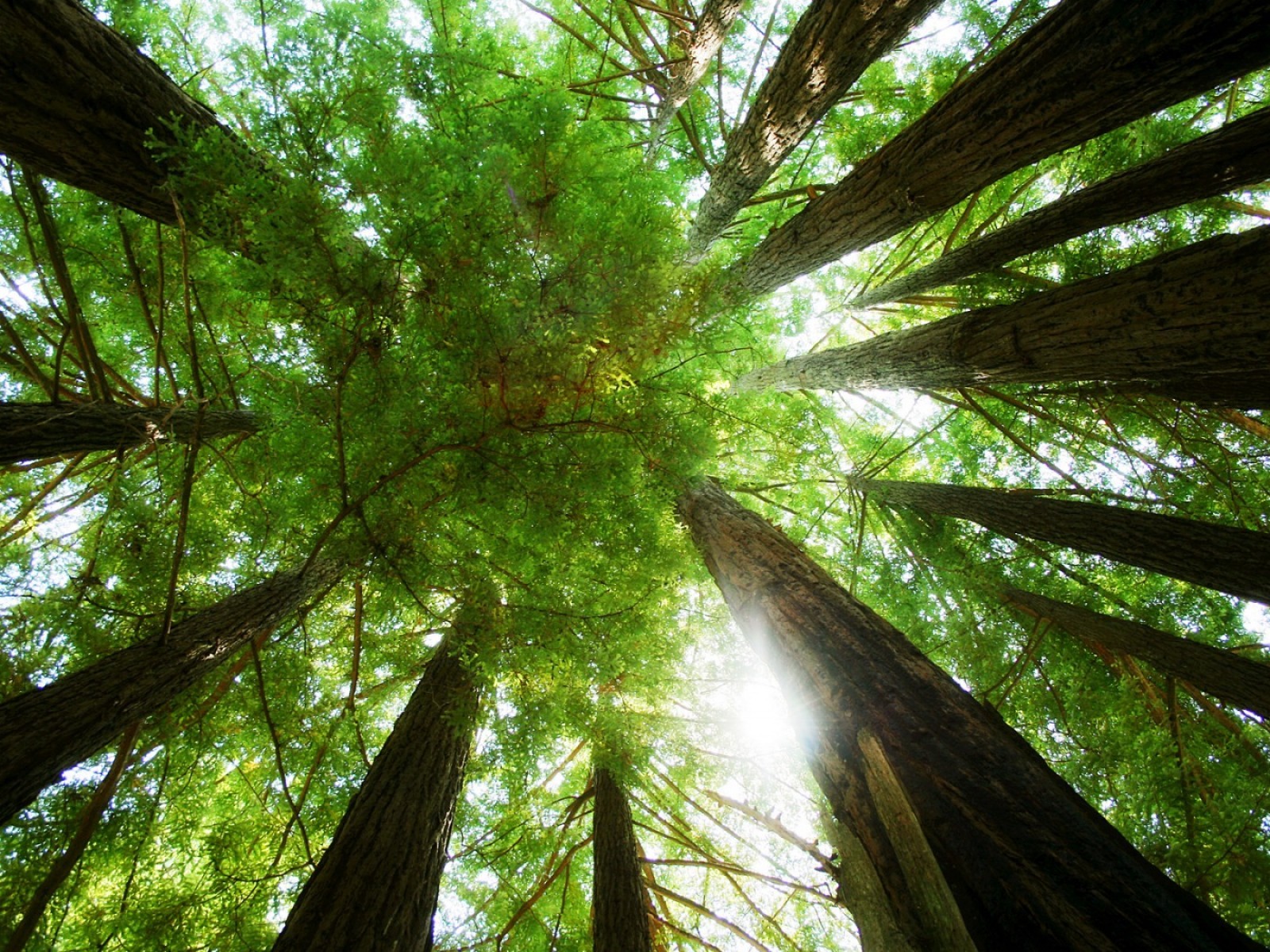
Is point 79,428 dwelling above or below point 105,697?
above

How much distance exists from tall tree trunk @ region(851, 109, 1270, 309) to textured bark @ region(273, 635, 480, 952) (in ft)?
13.8

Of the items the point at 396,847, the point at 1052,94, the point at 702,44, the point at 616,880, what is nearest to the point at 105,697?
the point at 396,847

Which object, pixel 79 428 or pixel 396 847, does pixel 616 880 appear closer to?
pixel 396 847

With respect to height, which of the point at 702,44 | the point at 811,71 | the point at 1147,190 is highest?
the point at 702,44

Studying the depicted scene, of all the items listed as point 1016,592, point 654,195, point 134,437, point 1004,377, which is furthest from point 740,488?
Result: point 134,437

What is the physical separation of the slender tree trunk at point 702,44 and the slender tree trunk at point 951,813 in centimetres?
465

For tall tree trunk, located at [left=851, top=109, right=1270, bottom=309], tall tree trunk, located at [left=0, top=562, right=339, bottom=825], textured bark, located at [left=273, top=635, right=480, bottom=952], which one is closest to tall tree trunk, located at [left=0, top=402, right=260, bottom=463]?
tall tree trunk, located at [left=0, top=562, right=339, bottom=825]

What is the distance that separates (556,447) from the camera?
250cm

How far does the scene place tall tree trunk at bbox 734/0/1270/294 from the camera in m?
1.99

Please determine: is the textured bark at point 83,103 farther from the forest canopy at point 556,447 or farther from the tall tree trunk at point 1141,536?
the tall tree trunk at point 1141,536

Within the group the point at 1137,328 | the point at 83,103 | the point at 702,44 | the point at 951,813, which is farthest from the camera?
the point at 702,44

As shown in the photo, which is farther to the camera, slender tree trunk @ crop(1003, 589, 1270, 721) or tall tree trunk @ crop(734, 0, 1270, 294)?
slender tree trunk @ crop(1003, 589, 1270, 721)

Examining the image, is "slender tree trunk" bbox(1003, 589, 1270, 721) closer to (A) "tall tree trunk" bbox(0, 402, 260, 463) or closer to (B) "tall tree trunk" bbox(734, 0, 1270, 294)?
(B) "tall tree trunk" bbox(734, 0, 1270, 294)

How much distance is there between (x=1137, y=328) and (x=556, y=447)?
2486 mm
